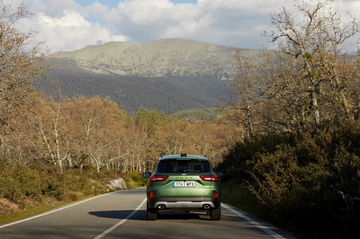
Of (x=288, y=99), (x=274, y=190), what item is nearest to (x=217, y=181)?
(x=274, y=190)

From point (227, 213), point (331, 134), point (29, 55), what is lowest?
point (227, 213)

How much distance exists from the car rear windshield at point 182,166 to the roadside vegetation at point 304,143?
149 centimetres

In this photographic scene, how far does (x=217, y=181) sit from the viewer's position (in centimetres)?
1168

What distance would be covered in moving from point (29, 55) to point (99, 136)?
128ft

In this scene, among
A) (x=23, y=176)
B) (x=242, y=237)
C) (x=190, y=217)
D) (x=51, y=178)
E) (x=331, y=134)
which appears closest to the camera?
(x=242, y=237)

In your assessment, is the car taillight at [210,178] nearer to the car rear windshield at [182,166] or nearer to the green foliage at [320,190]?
the car rear windshield at [182,166]

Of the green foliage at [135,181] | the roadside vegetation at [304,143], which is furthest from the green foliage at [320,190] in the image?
the green foliage at [135,181]

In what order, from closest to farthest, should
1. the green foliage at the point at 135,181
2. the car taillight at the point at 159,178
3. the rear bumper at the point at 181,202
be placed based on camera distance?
1. the rear bumper at the point at 181,202
2. the car taillight at the point at 159,178
3. the green foliage at the point at 135,181

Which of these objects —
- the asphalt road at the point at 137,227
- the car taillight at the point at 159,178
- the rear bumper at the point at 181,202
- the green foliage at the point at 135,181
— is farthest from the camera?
the green foliage at the point at 135,181

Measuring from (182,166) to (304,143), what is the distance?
5986 millimetres

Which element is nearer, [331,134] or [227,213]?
[227,213]

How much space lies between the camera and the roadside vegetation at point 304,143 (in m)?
9.73

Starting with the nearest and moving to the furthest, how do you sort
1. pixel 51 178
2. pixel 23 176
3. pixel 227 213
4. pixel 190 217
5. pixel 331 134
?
pixel 190 217 → pixel 227 213 → pixel 331 134 → pixel 23 176 → pixel 51 178

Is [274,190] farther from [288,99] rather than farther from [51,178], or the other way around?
[288,99]
